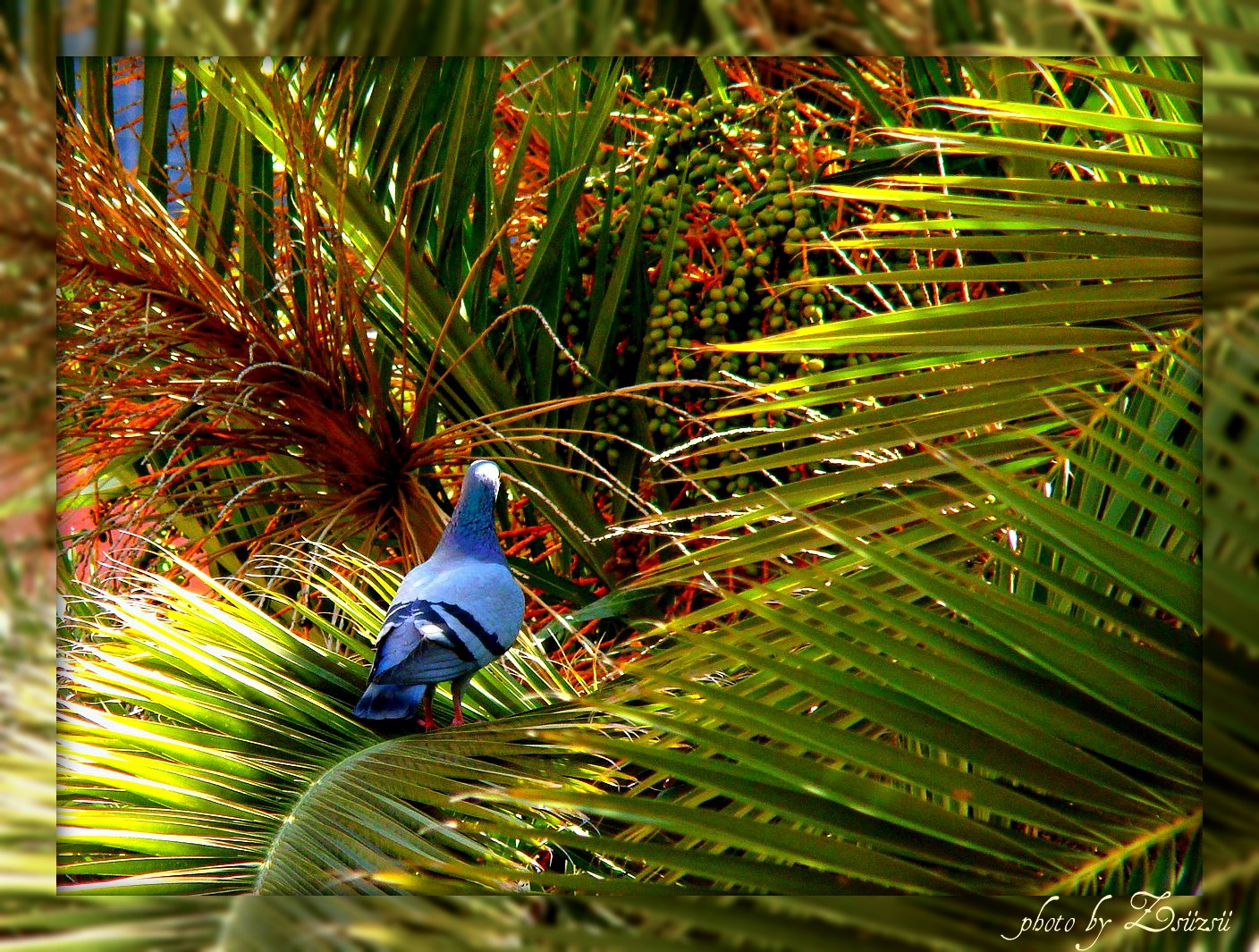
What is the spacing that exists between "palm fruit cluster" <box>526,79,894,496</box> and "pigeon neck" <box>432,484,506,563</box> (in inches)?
7.0

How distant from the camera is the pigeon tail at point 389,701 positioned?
4.19ft

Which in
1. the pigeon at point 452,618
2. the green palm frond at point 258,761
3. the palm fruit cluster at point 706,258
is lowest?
the green palm frond at point 258,761

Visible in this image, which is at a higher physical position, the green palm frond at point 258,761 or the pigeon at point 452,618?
the pigeon at point 452,618

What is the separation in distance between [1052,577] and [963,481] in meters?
0.22

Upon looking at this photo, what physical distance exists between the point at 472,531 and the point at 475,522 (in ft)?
0.04

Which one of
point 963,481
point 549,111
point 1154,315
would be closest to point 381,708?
point 963,481

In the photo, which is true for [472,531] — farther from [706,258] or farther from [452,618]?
[706,258]

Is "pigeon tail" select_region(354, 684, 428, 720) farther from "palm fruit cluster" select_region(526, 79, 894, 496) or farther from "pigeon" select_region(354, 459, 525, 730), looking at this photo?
"palm fruit cluster" select_region(526, 79, 894, 496)

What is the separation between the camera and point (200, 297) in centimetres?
145

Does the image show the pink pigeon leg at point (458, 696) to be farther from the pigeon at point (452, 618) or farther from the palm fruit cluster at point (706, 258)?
the palm fruit cluster at point (706, 258)

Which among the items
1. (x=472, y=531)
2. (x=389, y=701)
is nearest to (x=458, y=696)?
(x=389, y=701)

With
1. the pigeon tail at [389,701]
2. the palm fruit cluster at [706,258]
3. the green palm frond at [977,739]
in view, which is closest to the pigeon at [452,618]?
the pigeon tail at [389,701]

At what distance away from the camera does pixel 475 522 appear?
54.5 inches

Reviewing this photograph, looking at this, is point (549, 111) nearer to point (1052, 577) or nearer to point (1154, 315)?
point (1154, 315)
